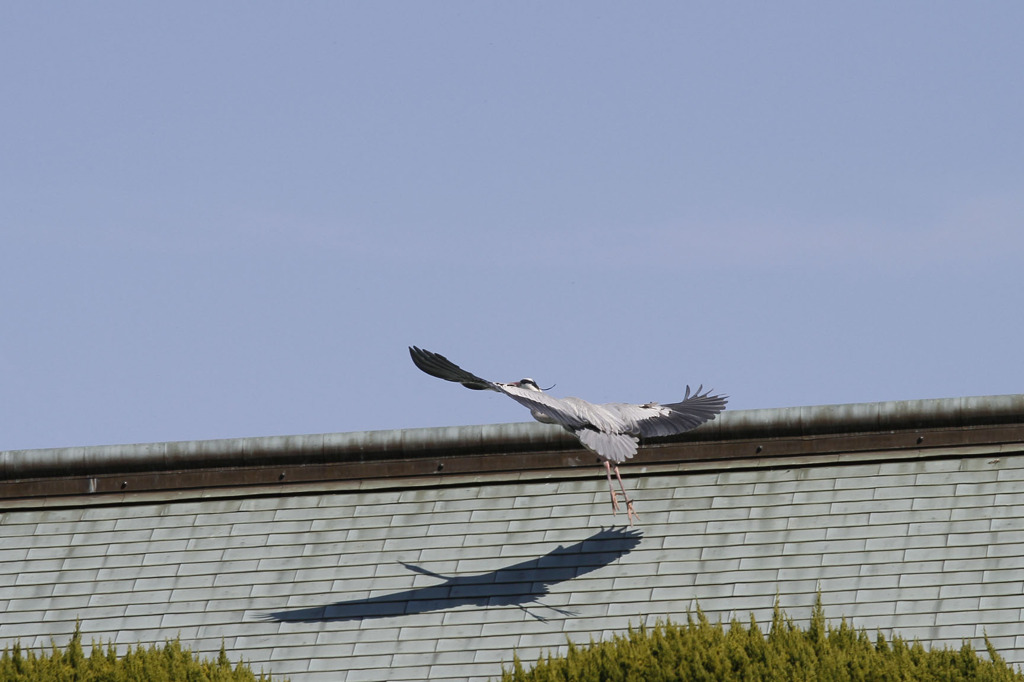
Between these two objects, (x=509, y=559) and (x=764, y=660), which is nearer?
(x=764, y=660)

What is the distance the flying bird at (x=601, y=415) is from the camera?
18.1m

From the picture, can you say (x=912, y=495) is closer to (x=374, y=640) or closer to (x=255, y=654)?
(x=374, y=640)

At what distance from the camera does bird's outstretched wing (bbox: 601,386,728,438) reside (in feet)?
61.6

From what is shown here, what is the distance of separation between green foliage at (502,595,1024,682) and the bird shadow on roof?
315 cm

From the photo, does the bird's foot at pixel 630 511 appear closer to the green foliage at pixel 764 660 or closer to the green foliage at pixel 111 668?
the green foliage at pixel 764 660

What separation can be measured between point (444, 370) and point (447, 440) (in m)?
2.72

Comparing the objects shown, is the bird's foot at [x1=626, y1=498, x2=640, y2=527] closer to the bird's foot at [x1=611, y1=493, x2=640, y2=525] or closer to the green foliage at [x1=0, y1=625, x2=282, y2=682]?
the bird's foot at [x1=611, y1=493, x2=640, y2=525]

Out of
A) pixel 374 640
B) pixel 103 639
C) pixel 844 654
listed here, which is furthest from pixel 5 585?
pixel 844 654

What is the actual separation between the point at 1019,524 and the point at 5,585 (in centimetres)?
1173

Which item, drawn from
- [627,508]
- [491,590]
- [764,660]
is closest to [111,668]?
[491,590]

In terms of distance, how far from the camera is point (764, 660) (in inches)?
562

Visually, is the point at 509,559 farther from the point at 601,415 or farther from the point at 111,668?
the point at 111,668

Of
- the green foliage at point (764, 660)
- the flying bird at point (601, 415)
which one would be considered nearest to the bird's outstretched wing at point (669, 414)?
the flying bird at point (601, 415)

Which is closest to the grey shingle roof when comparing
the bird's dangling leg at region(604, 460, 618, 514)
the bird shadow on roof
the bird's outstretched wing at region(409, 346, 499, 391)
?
the bird shadow on roof
